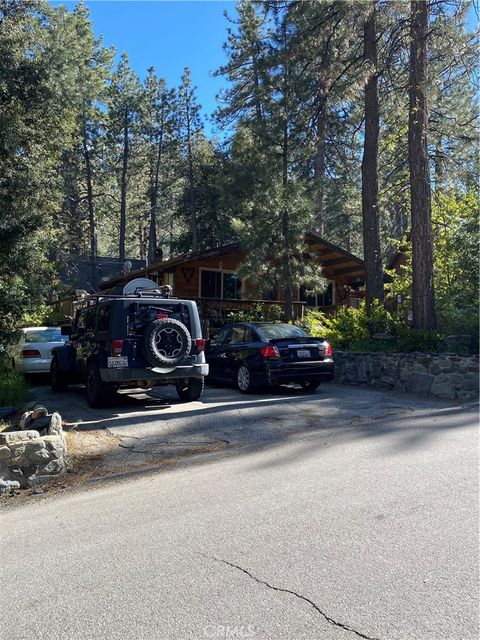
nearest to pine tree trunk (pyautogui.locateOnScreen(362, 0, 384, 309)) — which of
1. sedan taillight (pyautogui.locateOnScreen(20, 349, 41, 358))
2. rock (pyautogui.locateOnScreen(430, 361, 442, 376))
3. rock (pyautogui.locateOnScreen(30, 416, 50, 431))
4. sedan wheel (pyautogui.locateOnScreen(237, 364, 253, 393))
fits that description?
rock (pyautogui.locateOnScreen(430, 361, 442, 376))

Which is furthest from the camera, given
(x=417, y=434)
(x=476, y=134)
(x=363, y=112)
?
(x=363, y=112)

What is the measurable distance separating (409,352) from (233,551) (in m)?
9.90

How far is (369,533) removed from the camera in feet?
14.1

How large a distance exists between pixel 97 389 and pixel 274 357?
12.2ft

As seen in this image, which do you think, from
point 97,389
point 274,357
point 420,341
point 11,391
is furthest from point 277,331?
point 11,391

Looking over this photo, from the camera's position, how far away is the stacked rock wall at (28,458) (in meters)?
6.22

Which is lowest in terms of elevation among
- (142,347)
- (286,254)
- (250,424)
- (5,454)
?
(250,424)

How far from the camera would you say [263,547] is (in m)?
4.12

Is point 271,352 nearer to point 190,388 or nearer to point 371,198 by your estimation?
point 190,388

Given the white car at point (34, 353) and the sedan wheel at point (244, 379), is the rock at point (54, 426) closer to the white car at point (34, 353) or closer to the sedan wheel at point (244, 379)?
the sedan wheel at point (244, 379)

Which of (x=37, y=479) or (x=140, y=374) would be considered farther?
(x=140, y=374)

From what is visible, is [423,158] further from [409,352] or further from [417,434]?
[417,434]

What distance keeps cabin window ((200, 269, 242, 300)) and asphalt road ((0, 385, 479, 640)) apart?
58.2ft

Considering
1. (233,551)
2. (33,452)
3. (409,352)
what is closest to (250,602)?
(233,551)
